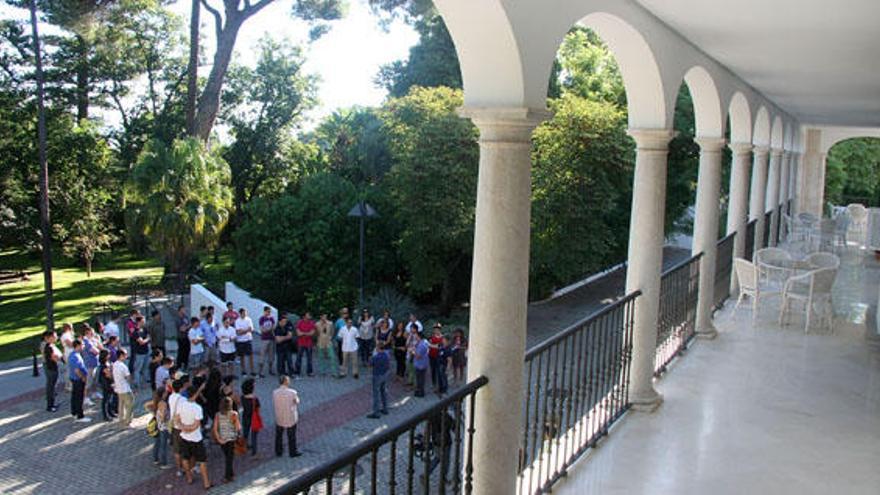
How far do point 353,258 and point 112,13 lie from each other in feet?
44.8

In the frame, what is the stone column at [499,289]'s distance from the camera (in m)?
4.05

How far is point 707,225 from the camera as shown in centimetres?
898

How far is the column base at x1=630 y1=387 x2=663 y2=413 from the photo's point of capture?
6.20 metres

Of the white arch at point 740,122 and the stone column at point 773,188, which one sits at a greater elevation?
the white arch at point 740,122

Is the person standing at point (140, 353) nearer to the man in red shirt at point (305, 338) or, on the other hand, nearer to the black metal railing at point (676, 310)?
the man in red shirt at point (305, 338)

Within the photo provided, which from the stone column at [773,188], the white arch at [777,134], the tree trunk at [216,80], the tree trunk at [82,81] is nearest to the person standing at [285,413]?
the white arch at [777,134]

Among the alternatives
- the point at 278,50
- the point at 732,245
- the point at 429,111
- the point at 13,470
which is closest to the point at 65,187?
the point at 278,50

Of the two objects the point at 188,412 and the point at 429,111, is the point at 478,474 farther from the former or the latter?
the point at 429,111

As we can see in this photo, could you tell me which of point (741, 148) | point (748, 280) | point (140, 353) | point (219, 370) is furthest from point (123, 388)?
point (741, 148)

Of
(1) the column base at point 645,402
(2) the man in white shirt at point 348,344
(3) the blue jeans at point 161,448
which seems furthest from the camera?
(2) the man in white shirt at point 348,344

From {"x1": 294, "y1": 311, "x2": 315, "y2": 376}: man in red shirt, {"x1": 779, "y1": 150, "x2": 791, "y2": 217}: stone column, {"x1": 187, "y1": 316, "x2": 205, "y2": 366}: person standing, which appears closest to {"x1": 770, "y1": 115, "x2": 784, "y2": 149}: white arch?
{"x1": 779, "y1": 150, "x2": 791, "y2": 217}: stone column

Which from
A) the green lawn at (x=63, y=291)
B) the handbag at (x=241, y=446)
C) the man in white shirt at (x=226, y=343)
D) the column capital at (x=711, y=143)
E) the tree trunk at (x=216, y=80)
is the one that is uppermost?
the tree trunk at (x=216, y=80)

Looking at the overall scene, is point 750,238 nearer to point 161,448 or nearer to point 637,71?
point 637,71

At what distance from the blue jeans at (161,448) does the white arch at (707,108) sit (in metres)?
8.50
